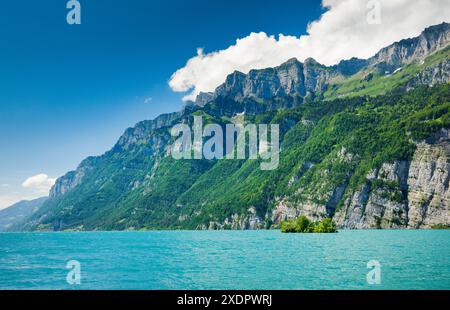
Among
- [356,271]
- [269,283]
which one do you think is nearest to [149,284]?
[269,283]

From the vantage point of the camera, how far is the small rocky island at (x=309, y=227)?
17738cm

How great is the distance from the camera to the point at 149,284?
43.1 m

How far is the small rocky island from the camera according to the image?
177 meters

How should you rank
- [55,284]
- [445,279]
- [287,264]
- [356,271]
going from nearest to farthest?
[445,279]
[55,284]
[356,271]
[287,264]

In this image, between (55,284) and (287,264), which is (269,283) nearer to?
(287,264)

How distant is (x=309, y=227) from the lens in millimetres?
182875

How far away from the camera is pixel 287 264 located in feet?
189
